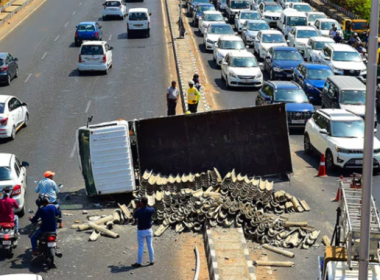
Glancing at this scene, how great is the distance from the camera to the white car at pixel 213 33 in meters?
45.2

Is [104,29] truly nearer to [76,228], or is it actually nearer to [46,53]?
[46,53]

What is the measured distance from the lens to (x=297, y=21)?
4956cm

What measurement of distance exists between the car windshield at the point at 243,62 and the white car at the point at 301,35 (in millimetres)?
7243

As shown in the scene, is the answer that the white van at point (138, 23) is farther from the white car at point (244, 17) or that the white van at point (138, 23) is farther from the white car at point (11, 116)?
the white car at point (11, 116)

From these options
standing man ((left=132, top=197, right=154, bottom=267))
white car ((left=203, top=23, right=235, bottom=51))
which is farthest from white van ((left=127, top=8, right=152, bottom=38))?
standing man ((left=132, top=197, right=154, bottom=267))

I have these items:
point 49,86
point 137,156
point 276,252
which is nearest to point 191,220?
point 276,252

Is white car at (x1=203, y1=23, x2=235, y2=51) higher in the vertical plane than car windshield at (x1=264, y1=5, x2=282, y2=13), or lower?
higher

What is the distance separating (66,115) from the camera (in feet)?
100

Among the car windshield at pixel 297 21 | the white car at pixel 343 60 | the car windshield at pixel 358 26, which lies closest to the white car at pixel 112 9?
the car windshield at pixel 297 21

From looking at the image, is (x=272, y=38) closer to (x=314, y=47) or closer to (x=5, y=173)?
(x=314, y=47)

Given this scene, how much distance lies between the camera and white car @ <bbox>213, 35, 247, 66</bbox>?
1601 inches

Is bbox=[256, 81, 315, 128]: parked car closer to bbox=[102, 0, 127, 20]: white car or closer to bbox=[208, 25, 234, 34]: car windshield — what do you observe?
bbox=[208, 25, 234, 34]: car windshield

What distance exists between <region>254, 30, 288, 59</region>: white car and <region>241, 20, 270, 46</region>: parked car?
7.96 feet

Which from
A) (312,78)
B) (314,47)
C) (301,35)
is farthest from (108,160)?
(301,35)
